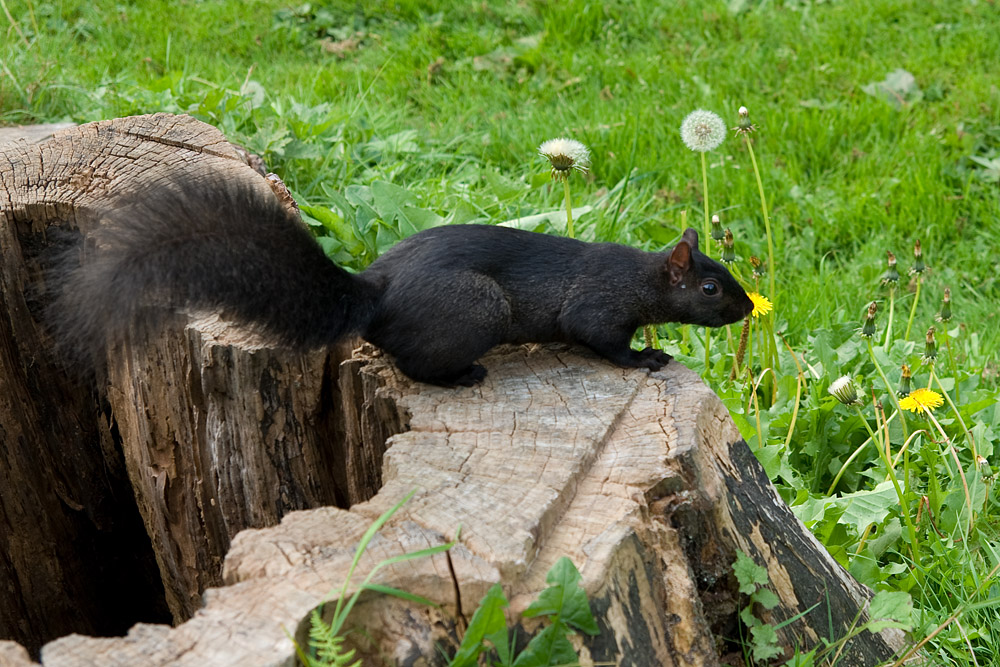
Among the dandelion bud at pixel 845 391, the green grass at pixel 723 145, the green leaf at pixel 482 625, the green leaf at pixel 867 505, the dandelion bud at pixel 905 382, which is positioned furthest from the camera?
the green grass at pixel 723 145

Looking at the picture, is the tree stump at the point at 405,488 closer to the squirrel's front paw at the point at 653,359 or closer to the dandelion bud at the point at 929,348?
the squirrel's front paw at the point at 653,359

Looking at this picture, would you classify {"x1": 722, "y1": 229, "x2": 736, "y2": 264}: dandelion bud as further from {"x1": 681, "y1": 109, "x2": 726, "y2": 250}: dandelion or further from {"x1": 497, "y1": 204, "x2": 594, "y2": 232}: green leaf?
{"x1": 497, "y1": 204, "x2": 594, "y2": 232}: green leaf

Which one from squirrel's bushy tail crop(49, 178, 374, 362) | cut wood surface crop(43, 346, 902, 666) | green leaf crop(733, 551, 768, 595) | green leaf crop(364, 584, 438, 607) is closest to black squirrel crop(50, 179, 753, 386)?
squirrel's bushy tail crop(49, 178, 374, 362)

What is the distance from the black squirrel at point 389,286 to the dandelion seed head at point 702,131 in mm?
374

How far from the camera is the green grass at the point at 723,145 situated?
3125mm

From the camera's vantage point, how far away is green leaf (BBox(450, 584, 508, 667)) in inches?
62.9

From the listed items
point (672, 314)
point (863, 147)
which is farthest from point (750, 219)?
point (672, 314)

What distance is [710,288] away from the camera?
9.54 feet

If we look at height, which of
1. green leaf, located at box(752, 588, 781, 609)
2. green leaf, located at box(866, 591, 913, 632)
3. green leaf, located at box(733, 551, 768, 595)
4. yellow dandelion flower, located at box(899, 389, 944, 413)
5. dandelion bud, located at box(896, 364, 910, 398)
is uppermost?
dandelion bud, located at box(896, 364, 910, 398)

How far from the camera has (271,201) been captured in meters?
2.30

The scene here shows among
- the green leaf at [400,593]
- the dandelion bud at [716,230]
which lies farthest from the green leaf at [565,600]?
the dandelion bud at [716,230]

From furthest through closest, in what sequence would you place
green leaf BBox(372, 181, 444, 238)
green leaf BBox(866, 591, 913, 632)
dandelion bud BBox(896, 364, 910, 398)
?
green leaf BBox(372, 181, 444, 238)
dandelion bud BBox(896, 364, 910, 398)
green leaf BBox(866, 591, 913, 632)

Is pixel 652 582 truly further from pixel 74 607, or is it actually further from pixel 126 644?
pixel 74 607

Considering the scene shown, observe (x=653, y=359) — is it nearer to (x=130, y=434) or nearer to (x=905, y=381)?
(x=905, y=381)
